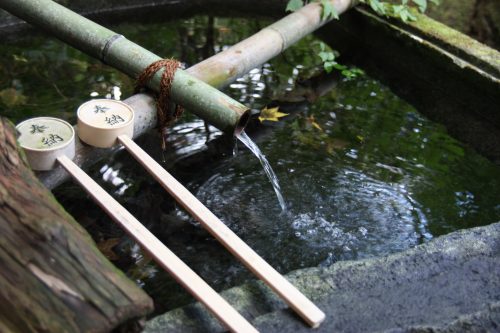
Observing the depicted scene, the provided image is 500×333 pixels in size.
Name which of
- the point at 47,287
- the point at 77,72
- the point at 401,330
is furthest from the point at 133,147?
the point at 77,72

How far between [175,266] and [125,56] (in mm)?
1853

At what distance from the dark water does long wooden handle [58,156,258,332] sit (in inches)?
25.8

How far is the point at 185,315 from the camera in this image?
2.12 meters

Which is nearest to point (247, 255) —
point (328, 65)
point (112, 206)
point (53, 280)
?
point (112, 206)

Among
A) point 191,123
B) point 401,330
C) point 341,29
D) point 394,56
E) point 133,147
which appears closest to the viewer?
point 401,330

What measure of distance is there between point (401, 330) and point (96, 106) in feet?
6.23

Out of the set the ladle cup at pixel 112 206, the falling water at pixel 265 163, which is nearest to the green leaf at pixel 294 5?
the falling water at pixel 265 163

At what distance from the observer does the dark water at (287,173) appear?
10.4 ft

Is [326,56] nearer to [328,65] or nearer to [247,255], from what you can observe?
[328,65]

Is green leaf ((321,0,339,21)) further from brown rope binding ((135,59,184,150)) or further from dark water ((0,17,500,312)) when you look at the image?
brown rope binding ((135,59,184,150))

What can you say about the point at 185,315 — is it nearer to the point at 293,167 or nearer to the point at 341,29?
the point at 293,167

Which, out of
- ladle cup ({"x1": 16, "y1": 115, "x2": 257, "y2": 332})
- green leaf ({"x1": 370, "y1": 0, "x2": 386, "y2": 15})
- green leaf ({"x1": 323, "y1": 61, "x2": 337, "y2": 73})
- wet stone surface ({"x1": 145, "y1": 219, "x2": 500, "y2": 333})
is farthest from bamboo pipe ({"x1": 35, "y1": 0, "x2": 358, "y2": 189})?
A: wet stone surface ({"x1": 145, "y1": 219, "x2": 500, "y2": 333})

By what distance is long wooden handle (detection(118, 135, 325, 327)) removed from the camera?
206cm

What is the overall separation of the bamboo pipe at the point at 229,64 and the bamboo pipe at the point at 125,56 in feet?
0.65
